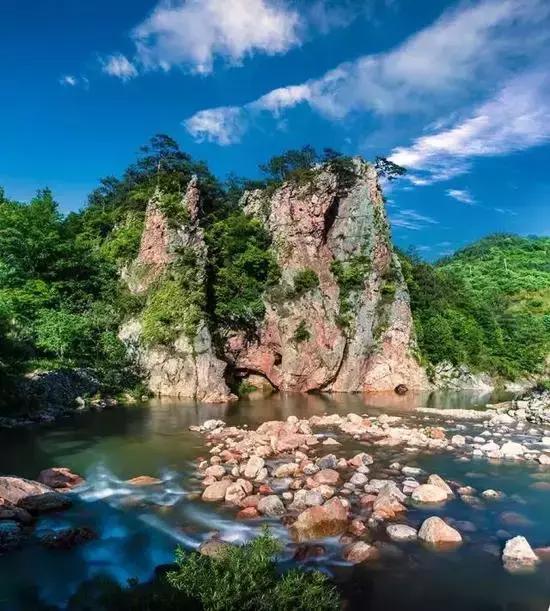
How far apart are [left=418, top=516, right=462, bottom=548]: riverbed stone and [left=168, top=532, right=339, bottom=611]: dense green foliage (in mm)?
5190

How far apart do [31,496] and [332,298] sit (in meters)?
38.5

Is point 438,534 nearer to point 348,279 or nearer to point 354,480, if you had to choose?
point 354,480

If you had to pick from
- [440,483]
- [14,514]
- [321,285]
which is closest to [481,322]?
[321,285]

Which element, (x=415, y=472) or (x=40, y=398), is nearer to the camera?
(x=415, y=472)

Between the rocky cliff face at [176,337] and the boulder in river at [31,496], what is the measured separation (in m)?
23.0

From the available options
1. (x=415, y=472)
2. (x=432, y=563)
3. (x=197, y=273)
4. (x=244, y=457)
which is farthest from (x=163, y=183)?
(x=432, y=563)

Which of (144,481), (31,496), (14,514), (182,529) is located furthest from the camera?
(144,481)

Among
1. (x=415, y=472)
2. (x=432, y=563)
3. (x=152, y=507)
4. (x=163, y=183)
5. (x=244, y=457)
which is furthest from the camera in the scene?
(x=163, y=183)

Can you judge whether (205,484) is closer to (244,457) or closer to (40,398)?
(244,457)

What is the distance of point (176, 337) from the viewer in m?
39.1

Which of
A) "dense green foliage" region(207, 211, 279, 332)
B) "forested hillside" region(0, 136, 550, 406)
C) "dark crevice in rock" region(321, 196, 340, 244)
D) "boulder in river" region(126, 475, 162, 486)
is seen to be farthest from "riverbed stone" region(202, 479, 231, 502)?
"dark crevice in rock" region(321, 196, 340, 244)

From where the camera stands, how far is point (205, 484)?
1639cm

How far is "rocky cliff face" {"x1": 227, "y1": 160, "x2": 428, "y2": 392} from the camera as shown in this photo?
154ft

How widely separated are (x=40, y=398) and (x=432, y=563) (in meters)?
23.4
